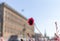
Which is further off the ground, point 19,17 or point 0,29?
point 19,17

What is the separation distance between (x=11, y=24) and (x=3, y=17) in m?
12.7

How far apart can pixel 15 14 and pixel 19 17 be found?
6732 millimetres

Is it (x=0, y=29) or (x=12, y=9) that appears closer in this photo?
(x=0, y=29)

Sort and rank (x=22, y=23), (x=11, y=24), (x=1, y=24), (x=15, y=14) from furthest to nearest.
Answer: (x=22, y=23) → (x=15, y=14) → (x=11, y=24) → (x=1, y=24)

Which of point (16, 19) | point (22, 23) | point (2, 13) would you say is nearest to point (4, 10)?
point (2, 13)

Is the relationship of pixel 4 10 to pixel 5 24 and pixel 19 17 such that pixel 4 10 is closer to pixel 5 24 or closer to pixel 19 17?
pixel 5 24

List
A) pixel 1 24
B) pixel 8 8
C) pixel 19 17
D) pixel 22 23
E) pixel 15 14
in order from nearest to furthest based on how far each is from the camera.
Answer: pixel 1 24 → pixel 8 8 → pixel 15 14 → pixel 19 17 → pixel 22 23

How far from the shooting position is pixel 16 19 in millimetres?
80125

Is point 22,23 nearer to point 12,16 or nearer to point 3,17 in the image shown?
point 12,16

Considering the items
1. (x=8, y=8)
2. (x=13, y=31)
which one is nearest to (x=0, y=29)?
(x=8, y=8)

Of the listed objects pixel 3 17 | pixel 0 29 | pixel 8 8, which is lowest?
pixel 0 29

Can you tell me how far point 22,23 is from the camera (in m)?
91.1

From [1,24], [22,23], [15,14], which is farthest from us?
[22,23]

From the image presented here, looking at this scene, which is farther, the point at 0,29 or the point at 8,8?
the point at 8,8
